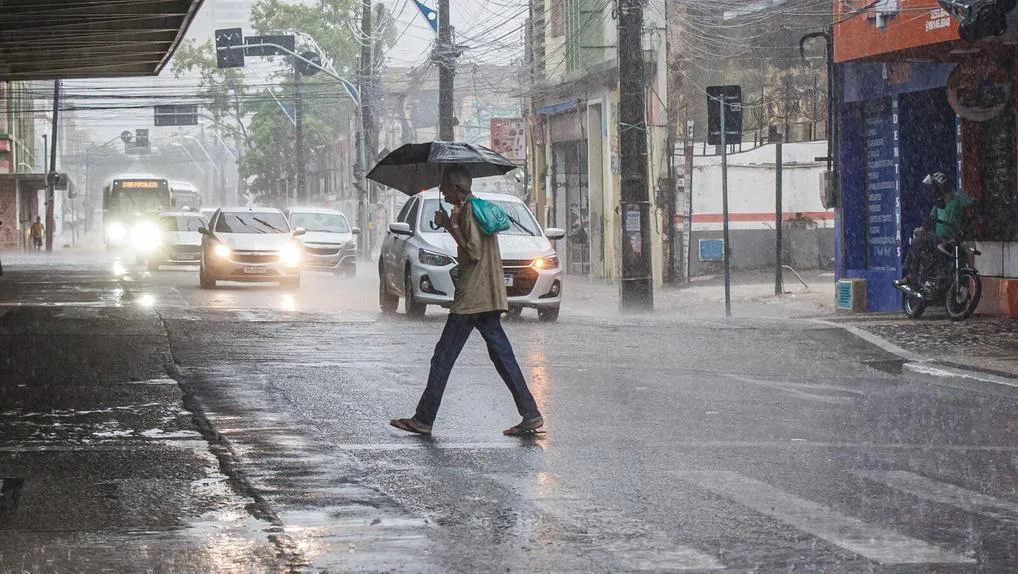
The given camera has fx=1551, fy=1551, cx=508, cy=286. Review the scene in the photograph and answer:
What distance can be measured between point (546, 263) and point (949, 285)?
532 centimetres

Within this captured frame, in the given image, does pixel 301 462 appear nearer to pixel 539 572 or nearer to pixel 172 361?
pixel 539 572

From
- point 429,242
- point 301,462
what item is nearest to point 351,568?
point 301,462

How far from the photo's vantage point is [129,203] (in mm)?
61594

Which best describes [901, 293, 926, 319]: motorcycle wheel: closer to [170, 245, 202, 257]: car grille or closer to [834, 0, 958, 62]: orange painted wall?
[834, 0, 958, 62]: orange painted wall

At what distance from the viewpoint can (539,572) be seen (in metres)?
6.05

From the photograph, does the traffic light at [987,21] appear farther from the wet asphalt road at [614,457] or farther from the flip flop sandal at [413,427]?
the flip flop sandal at [413,427]

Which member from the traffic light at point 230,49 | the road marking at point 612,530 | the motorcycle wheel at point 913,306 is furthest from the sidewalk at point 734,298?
the traffic light at point 230,49

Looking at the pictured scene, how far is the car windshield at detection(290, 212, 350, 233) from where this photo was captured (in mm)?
38125

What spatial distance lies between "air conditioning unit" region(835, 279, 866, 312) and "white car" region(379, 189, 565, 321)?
4496 millimetres

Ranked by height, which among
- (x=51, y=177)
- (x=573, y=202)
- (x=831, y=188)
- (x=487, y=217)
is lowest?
(x=487, y=217)

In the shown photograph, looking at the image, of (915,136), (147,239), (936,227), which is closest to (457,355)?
(936,227)

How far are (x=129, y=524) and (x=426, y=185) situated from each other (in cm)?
520

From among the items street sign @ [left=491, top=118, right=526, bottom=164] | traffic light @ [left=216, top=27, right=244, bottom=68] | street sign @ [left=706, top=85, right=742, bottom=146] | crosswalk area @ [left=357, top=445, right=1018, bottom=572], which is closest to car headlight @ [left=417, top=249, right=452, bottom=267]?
street sign @ [left=706, top=85, right=742, bottom=146]

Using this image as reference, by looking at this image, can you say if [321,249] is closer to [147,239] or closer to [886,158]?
Result: [147,239]
